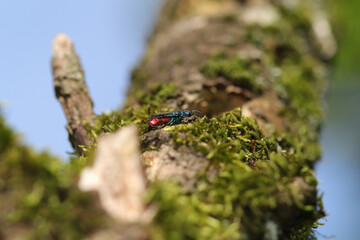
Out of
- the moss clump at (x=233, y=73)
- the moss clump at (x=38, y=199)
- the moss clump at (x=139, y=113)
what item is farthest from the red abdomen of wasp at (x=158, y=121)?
the moss clump at (x=233, y=73)

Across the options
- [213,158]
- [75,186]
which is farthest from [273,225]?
[75,186]

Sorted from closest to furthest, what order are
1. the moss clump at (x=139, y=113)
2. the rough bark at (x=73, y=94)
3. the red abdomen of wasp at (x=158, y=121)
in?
1. the red abdomen of wasp at (x=158, y=121)
2. the moss clump at (x=139, y=113)
3. the rough bark at (x=73, y=94)

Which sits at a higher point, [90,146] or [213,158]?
[90,146]

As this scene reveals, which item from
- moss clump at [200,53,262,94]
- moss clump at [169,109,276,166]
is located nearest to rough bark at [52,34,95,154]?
moss clump at [169,109,276,166]

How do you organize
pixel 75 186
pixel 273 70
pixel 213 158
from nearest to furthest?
pixel 75 186, pixel 213 158, pixel 273 70

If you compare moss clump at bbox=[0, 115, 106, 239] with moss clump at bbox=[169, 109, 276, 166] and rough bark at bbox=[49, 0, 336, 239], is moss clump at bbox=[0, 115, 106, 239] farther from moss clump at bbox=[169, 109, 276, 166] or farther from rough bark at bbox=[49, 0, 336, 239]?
moss clump at bbox=[169, 109, 276, 166]

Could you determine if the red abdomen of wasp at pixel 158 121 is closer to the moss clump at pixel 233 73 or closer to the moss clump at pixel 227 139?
the moss clump at pixel 227 139

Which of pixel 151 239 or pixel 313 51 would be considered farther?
pixel 313 51

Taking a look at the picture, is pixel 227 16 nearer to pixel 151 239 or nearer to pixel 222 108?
pixel 222 108
